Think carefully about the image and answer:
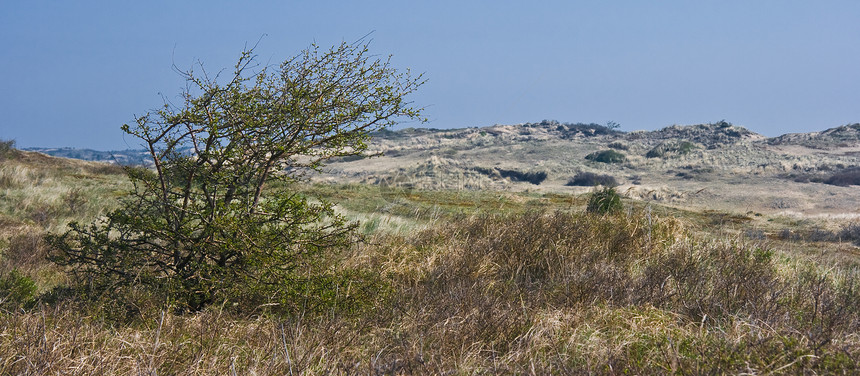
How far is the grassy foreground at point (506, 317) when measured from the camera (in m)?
3.42

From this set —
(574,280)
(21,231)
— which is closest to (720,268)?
(574,280)

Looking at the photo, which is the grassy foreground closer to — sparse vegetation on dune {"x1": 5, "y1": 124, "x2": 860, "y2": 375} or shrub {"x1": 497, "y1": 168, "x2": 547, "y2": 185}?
sparse vegetation on dune {"x1": 5, "y1": 124, "x2": 860, "y2": 375}

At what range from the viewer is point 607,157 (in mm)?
49344

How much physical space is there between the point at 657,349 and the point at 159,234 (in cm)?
411

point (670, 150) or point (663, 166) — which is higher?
point (670, 150)

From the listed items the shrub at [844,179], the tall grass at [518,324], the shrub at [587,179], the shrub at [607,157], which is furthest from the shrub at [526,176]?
the tall grass at [518,324]

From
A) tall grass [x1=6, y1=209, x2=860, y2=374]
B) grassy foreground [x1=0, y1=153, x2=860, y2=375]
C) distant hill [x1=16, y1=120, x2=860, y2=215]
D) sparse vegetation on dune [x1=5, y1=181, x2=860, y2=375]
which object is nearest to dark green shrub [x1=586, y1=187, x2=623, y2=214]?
grassy foreground [x1=0, y1=153, x2=860, y2=375]

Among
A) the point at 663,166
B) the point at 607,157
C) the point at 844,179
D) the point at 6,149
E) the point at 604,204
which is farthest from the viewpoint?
the point at 607,157

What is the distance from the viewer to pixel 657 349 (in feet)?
11.9

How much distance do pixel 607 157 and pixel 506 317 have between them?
154ft

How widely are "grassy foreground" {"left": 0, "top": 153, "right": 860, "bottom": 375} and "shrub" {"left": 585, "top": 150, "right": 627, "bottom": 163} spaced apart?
4009 centimetres

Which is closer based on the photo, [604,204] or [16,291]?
[16,291]

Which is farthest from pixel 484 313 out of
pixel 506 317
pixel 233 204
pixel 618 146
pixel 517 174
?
pixel 618 146

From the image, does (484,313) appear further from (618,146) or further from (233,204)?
(618,146)
